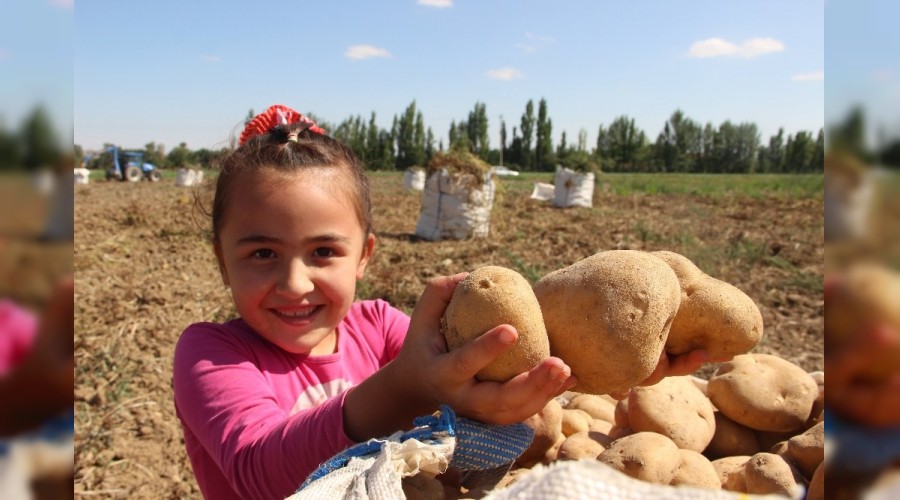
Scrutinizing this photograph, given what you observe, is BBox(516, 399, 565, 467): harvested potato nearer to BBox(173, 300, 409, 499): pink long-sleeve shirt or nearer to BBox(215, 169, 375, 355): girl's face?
BBox(173, 300, 409, 499): pink long-sleeve shirt

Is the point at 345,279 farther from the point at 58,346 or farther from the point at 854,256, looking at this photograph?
the point at 854,256

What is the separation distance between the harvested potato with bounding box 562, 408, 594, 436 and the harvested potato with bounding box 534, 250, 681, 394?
0.78m

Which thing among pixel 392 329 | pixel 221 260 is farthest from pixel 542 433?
pixel 221 260

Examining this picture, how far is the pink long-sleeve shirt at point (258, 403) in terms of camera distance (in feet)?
4.18

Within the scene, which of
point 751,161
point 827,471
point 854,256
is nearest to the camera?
point 854,256

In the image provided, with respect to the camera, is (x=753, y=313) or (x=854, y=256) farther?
(x=753, y=313)

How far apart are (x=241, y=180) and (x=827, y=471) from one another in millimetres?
1407

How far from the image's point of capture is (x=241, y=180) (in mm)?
1567

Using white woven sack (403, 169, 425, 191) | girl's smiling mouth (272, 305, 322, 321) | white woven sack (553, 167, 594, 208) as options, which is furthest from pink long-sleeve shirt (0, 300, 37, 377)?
white woven sack (403, 169, 425, 191)

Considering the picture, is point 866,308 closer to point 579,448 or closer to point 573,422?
point 579,448

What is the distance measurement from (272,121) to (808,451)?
172cm

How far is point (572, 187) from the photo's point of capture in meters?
14.1

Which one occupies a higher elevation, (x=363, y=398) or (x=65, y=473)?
(x=65, y=473)

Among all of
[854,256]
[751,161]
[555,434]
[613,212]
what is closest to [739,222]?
[613,212]
